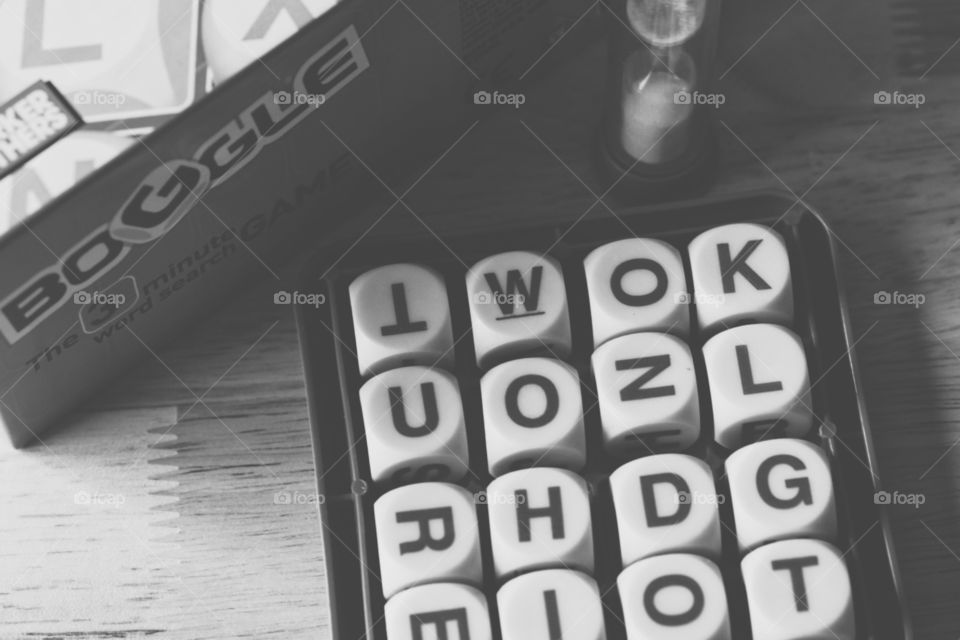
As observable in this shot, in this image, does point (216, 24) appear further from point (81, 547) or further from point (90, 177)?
point (81, 547)

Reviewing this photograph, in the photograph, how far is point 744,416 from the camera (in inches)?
25.7

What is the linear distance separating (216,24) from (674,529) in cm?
34

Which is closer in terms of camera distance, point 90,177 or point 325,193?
point 90,177

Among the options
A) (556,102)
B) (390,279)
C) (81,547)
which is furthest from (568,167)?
(81,547)

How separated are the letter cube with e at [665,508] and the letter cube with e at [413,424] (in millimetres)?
88
